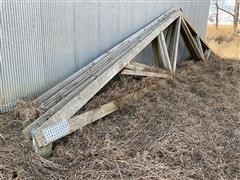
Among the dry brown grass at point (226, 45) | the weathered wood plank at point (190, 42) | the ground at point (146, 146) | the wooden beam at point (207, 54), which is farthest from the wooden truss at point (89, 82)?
the dry brown grass at point (226, 45)

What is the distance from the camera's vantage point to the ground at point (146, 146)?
7.54 ft

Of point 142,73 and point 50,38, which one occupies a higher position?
point 50,38

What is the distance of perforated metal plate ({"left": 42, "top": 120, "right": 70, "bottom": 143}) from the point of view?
2.47m

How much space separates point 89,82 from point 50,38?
849 mm

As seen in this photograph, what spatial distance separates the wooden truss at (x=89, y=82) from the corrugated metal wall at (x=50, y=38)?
18 cm

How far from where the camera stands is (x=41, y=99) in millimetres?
3295

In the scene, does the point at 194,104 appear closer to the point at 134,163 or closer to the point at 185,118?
A: the point at 185,118

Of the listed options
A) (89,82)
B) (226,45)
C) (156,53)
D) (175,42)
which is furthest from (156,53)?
(226,45)

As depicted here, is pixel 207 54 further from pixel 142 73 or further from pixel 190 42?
pixel 142 73

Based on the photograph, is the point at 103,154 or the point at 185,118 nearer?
the point at 103,154

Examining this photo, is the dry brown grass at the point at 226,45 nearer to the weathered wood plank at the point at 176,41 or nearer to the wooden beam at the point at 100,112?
the weathered wood plank at the point at 176,41

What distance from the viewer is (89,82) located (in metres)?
3.27

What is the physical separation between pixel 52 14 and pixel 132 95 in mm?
1558

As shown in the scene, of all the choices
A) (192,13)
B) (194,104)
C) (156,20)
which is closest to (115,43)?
(156,20)
